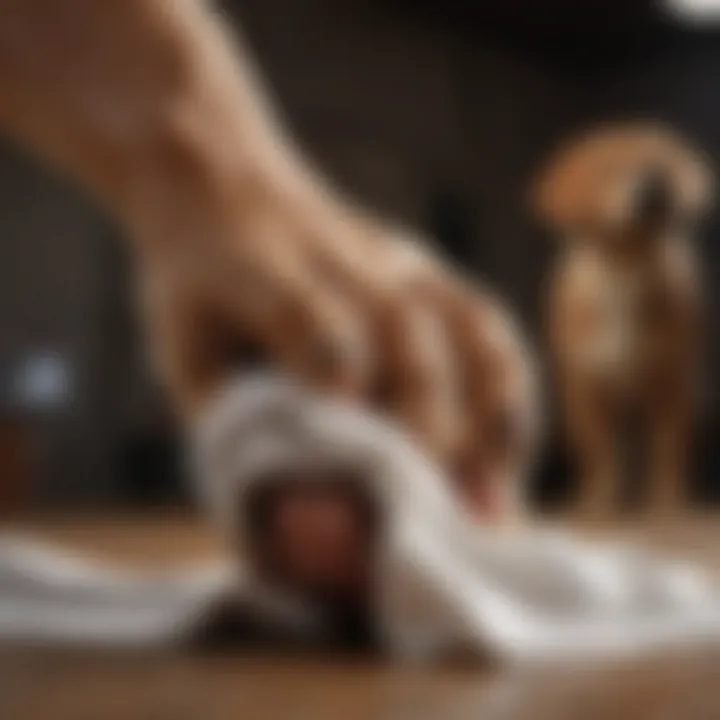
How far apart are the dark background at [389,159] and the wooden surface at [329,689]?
6.51 ft

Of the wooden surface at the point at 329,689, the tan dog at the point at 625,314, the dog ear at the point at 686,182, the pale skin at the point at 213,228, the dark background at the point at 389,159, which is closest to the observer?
the wooden surface at the point at 329,689

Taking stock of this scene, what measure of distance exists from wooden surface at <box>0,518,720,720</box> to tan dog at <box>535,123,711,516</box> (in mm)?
1022

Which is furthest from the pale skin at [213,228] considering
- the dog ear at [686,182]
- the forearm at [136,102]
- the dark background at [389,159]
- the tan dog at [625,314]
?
the dark background at [389,159]

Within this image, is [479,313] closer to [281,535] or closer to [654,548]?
[281,535]

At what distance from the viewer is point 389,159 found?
2885 mm

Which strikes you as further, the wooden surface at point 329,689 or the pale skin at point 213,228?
the pale skin at point 213,228

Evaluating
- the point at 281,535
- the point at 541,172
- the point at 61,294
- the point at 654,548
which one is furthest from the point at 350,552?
the point at 541,172

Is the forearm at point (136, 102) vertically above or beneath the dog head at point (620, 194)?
beneath

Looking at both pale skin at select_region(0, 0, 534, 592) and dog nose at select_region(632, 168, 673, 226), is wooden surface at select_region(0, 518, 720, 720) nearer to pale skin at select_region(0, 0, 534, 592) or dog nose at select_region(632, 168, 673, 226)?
pale skin at select_region(0, 0, 534, 592)

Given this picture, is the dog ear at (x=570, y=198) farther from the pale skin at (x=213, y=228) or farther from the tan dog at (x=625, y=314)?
the pale skin at (x=213, y=228)

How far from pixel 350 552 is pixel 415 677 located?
61 millimetres

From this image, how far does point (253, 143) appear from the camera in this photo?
44 cm

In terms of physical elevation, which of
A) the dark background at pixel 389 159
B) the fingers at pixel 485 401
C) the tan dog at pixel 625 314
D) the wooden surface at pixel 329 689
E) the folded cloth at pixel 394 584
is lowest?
the wooden surface at pixel 329 689

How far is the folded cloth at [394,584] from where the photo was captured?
39 cm
